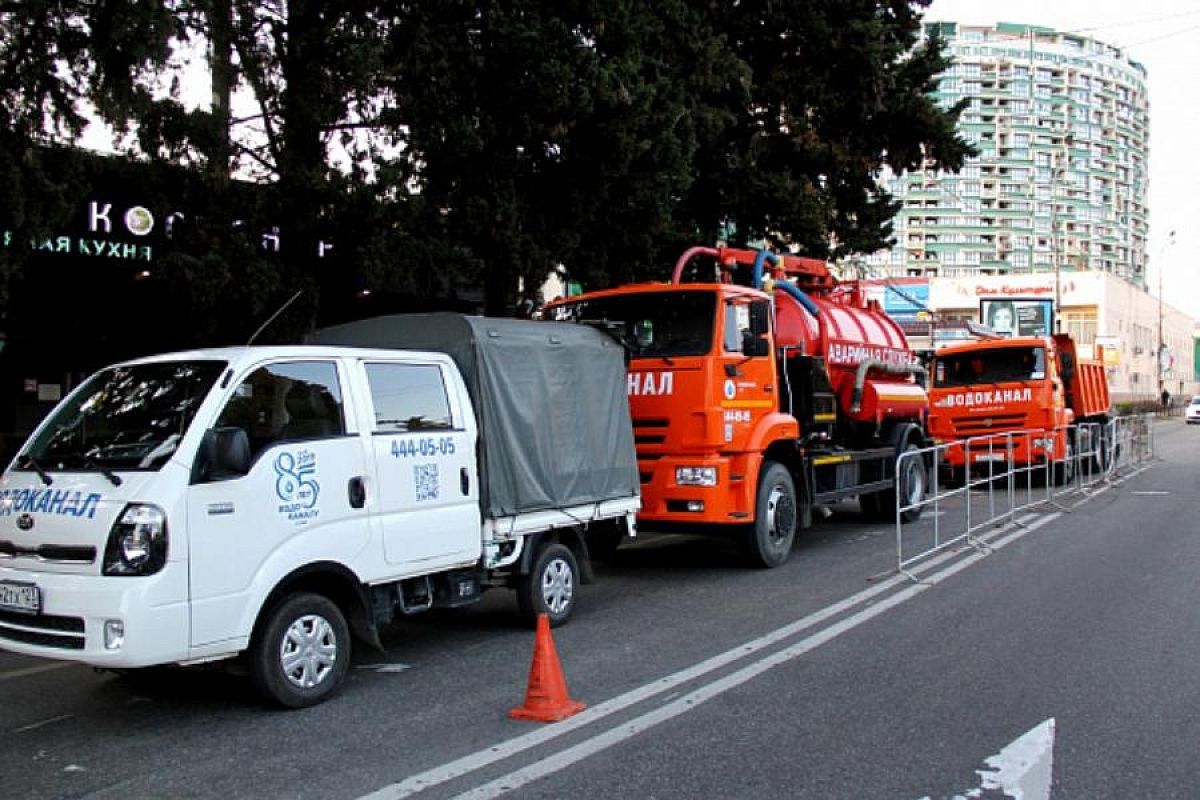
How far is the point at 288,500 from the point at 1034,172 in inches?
5542

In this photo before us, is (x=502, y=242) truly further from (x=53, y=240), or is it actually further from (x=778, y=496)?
(x=53, y=240)

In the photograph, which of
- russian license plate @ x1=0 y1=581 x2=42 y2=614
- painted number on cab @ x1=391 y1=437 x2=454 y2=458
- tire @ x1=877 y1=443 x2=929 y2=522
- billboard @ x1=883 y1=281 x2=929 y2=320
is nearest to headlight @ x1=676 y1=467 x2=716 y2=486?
painted number on cab @ x1=391 y1=437 x2=454 y2=458

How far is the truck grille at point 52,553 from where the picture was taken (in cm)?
523

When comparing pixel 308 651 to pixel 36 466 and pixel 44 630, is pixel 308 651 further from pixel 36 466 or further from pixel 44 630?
pixel 36 466

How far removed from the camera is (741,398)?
10.2m

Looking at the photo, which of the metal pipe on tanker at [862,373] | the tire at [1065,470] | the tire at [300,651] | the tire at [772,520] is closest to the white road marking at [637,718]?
the tire at [300,651]

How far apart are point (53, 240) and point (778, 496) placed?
29.3 ft

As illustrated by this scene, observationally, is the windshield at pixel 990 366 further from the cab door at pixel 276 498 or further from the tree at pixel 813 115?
the cab door at pixel 276 498

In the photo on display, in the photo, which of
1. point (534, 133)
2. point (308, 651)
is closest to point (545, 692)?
point (308, 651)

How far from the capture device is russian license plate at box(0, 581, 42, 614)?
17.4ft

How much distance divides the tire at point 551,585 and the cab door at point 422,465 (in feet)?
2.61

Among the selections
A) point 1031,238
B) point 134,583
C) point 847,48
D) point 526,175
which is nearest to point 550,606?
point 134,583

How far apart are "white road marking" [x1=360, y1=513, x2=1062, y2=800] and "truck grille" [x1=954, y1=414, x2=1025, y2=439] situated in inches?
456

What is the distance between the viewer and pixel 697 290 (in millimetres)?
10320
